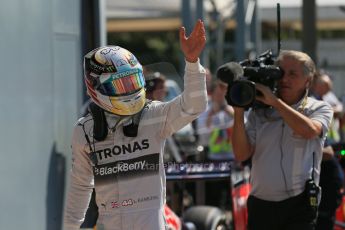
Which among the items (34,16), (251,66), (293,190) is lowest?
(293,190)

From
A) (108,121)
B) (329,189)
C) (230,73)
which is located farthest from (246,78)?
(329,189)

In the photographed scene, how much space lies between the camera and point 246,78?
5.47 m

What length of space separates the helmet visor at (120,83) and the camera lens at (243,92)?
1.09 meters

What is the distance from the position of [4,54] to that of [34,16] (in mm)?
530

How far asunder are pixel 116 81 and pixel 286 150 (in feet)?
5.55

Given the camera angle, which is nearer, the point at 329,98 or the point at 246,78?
the point at 246,78

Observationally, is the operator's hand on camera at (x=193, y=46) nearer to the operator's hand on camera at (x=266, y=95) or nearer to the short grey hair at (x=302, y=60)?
the operator's hand on camera at (x=266, y=95)

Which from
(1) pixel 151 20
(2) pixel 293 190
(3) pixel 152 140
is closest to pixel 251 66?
(2) pixel 293 190

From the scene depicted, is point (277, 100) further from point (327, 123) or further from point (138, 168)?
point (138, 168)

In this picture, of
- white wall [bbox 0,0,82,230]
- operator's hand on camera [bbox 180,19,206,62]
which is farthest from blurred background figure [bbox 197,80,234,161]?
operator's hand on camera [bbox 180,19,206,62]

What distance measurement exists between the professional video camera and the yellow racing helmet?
1043 mm

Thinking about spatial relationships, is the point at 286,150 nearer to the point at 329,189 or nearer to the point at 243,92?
the point at 243,92

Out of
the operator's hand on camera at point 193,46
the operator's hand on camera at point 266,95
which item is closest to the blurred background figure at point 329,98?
the operator's hand on camera at point 266,95

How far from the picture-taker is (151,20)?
24.8m
